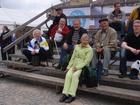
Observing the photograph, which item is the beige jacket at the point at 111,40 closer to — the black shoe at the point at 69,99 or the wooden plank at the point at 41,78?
the wooden plank at the point at 41,78

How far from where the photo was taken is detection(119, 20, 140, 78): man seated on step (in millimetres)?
3738

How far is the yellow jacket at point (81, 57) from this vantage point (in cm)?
385

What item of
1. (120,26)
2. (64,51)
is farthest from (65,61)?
(120,26)

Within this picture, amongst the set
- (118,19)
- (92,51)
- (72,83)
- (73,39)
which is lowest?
(72,83)

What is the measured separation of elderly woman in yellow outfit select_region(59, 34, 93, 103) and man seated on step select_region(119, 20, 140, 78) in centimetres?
74

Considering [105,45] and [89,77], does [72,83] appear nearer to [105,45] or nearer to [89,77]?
[89,77]

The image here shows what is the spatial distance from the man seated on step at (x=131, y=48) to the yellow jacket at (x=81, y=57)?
2.40 feet

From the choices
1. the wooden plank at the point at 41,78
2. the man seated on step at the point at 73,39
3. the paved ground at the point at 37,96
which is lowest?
the paved ground at the point at 37,96

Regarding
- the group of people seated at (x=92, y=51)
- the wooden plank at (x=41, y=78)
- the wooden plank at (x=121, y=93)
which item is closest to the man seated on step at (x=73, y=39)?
the group of people seated at (x=92, y=51)

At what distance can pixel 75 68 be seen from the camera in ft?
12.7

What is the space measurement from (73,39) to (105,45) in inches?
41.3

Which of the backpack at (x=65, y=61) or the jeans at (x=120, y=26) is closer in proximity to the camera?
the backpack at (x=65, y=61)

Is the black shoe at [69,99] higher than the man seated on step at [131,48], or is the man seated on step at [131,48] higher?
the man seated on step at [131,48]

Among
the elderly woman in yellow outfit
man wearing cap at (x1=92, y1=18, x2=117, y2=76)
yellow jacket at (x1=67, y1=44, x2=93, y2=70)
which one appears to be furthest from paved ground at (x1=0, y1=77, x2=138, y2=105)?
yellow jacket at (x1=67, y1=44, x2=93, y2=70)
